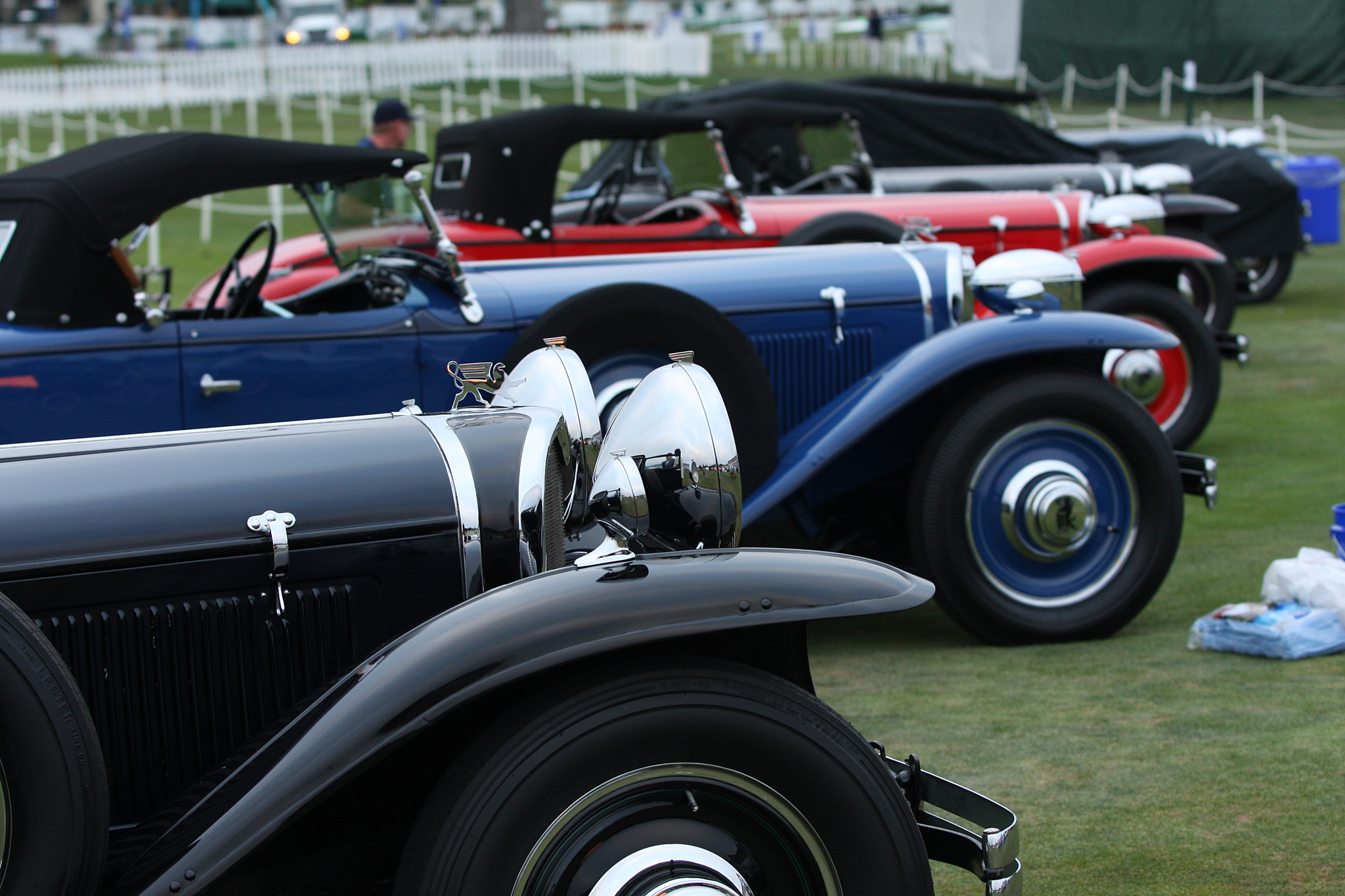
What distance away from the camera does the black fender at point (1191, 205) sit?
966cm

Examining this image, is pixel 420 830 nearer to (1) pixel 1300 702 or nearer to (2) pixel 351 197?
(1) pixel 1300 702

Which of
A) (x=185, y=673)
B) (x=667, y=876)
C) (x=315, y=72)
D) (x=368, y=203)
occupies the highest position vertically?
(x=315, y=72)

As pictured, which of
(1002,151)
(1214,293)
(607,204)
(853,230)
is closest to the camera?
(853,230)

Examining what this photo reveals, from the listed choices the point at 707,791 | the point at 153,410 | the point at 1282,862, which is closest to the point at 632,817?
the point at 707,791

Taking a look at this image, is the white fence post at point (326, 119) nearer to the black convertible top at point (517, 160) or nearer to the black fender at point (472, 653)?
the black convertible top at point (517, 160)

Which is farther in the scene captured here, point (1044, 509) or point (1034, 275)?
point (1034, 275)

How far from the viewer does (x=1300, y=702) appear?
3752 mm

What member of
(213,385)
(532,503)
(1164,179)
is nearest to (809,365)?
(213,385)

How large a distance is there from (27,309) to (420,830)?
2.90 meters

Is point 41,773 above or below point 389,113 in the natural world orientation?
below

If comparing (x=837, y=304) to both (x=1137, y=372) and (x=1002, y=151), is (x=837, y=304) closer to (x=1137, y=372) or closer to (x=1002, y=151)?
(x=1137, y=372)

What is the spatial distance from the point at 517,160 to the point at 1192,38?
66.0 feet

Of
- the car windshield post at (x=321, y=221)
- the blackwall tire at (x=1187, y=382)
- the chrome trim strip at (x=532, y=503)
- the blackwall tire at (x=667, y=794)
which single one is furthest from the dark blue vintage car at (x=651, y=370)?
the blackwall tire at (x=1187, y=382)

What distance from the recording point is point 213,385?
4.33 m
